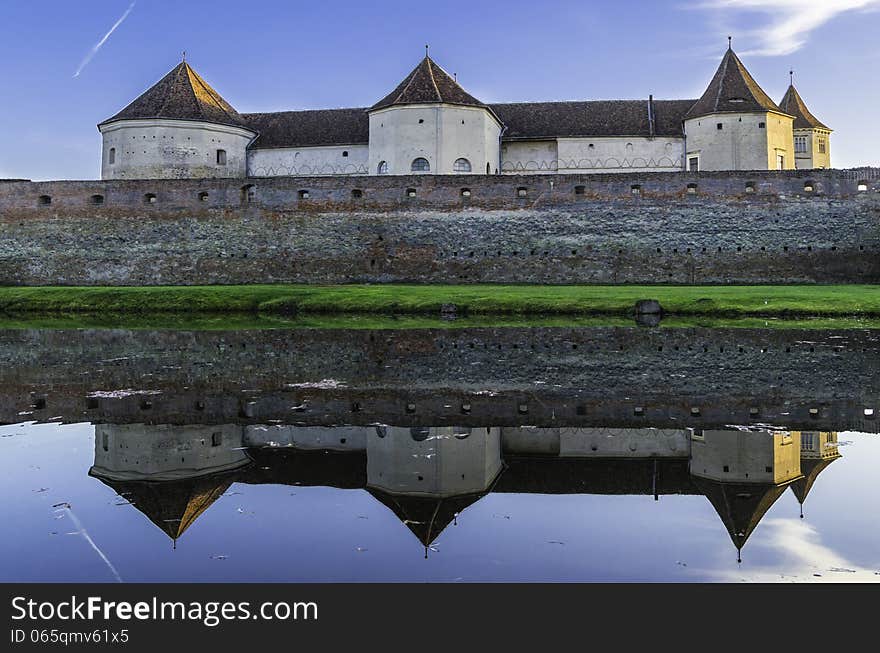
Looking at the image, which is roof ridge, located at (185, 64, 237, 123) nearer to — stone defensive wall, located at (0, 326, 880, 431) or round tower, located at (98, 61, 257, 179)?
round tower, located at (98, 61, 257, 179)

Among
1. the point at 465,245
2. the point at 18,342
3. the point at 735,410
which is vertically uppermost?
the point at 465,245

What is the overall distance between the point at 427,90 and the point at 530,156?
20.1 feet

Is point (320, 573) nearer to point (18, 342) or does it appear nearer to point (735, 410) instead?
point (735, 410)

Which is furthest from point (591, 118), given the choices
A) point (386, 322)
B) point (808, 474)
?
point (808, 474)

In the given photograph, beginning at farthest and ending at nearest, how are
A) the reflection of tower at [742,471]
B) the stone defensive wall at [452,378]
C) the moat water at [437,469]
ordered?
the stone defensive wall at [452,378]
the reflection of tower at [742,471]
the moat water at [437,469]

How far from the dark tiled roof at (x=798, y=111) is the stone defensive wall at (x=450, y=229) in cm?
1984

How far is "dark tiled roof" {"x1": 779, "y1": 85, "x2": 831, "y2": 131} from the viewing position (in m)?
46.6

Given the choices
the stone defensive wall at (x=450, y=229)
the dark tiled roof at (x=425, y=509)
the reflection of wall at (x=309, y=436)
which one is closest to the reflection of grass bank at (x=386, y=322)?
the stone defensive wall at (x=450, y=229)

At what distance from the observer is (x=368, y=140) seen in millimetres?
35625

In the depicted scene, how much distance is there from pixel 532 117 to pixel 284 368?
90.6 feet

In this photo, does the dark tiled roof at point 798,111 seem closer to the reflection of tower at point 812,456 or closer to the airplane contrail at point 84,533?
the reflection of tower at point 812,456

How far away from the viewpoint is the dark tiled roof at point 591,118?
36.1 meters

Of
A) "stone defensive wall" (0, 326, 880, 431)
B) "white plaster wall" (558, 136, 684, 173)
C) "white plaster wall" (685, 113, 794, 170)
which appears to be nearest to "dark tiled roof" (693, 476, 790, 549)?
"stone defensive wall" (0, 326, 880, 431)

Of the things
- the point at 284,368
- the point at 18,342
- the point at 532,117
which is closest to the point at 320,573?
the point at 284,368
